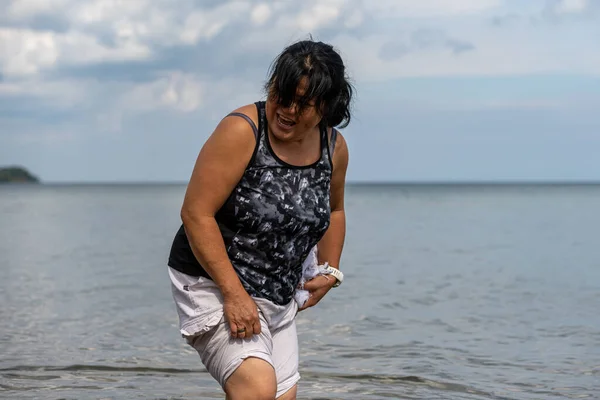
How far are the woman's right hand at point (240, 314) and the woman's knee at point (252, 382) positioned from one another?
0.12 metres

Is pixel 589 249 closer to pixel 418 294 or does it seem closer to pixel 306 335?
pixel 418 294

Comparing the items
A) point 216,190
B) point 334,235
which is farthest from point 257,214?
point 334,235

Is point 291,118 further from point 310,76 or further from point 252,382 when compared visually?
point 252,382

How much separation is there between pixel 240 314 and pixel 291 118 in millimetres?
845

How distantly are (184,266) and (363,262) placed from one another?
19.1 m

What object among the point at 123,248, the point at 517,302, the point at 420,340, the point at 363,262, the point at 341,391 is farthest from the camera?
the point at 123,248

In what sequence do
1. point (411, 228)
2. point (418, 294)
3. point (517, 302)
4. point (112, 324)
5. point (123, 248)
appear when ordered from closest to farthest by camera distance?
point (112, 324), point (517, 302), point (418, 294), point (123, 248), point (411, 228)

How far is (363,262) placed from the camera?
75.0 feet

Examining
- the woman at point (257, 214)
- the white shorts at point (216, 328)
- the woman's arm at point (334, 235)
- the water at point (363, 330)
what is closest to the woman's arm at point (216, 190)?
the woman at point (257, 214)

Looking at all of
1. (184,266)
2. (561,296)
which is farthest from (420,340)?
(184,266)

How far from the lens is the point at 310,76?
11.9ft

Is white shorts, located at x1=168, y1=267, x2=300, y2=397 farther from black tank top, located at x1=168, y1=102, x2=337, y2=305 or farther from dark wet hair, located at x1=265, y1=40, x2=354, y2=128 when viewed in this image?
dark wet hair, located at x1=265, y1=40, x2=354, y2=128

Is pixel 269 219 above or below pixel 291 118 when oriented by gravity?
below

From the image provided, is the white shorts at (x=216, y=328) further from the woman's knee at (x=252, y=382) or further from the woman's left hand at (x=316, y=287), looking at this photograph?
the woman's left hand at (x=316, y=287)
